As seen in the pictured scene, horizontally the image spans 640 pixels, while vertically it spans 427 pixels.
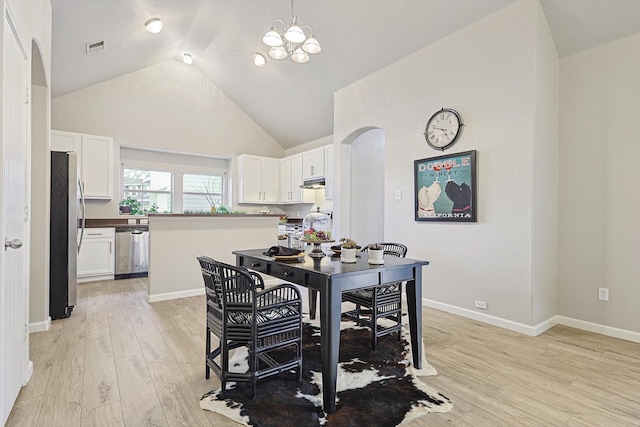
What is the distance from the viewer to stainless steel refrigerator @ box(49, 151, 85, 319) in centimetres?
346

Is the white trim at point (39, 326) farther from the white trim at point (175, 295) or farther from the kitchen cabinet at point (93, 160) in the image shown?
the kitchen cabinet at point (93, 160)

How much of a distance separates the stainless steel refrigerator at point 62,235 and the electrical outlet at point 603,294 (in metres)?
5.21

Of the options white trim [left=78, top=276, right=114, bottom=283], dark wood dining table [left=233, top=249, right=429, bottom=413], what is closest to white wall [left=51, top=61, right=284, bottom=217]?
white trim [left=78, top=276, right=114, bottom=283]

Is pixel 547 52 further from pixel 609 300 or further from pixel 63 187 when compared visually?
pixel 63 187

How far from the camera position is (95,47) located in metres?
4.38

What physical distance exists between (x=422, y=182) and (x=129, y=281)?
4.65m

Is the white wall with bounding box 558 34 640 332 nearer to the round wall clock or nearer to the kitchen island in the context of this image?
the round wall clock

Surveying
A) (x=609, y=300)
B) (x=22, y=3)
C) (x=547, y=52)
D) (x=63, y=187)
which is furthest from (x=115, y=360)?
(x=547, y=52)

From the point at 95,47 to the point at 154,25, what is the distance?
2.62 feet

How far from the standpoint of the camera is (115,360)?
2.50 metres

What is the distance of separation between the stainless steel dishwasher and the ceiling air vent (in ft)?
8.48

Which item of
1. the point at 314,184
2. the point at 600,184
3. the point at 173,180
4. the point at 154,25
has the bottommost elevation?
the point at 600,184

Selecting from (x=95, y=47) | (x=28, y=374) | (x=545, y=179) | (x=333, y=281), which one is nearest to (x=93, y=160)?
(x=95, y=47)

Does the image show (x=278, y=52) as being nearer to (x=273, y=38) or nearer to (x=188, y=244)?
(x=273, y=38)
